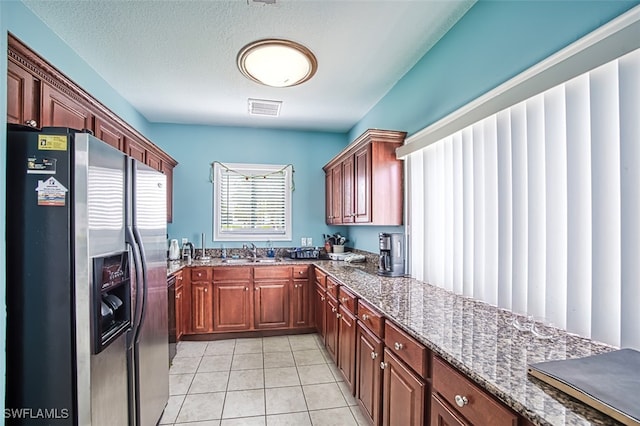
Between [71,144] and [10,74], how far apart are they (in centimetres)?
63

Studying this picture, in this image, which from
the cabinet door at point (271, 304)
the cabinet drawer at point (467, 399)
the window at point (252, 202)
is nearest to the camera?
the cabinet drawer at point (467, 399)

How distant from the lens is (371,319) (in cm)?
189

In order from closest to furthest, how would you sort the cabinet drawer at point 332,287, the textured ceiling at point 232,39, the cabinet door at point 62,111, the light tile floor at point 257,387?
the cabinet door at point 62,111
the textured ceiling at point 232,39
the light tile floor at point 257,387
the cabinet drawer at point 332,287

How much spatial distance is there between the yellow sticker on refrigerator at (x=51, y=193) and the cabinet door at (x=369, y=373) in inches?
67.2

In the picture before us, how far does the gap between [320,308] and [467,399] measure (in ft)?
8.15

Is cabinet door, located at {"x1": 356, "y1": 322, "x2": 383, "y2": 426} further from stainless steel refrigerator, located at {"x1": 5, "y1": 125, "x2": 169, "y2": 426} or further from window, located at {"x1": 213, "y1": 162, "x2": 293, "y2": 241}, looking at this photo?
window, located at {"x1": 213, "y1": 162, "x2": 293, "y2": 241}

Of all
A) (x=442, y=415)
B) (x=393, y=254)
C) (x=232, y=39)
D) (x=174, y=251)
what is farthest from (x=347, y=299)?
(x=174, y=251)

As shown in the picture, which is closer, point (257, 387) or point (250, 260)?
point (257, 387)

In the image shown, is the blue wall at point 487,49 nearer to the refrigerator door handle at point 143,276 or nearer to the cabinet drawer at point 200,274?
the refrigerator door handle at point 143,276

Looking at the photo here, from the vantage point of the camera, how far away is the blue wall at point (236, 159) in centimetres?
420

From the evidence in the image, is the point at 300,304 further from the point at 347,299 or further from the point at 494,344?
the point at 494,344

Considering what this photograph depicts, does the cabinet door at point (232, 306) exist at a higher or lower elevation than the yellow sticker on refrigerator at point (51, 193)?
lower

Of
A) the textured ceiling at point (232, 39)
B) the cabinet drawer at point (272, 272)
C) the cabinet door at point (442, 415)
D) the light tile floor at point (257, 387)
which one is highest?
the textured ceiling at point (232, 39)

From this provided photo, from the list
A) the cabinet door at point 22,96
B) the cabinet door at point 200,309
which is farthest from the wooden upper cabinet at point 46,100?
the cabinet door at point 200,309
